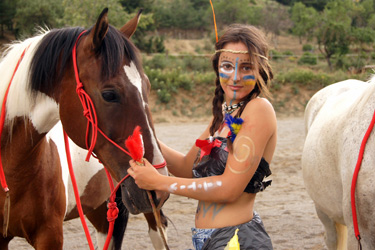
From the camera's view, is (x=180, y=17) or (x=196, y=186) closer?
(x=196, y=186)

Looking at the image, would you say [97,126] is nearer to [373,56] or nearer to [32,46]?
[32,46]

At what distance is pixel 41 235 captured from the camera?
7.45 ft

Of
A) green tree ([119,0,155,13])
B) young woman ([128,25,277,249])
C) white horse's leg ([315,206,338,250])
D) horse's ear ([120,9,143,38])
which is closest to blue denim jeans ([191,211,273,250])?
young woman ([128,25,277,249])

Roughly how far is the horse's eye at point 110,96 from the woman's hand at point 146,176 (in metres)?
0.34

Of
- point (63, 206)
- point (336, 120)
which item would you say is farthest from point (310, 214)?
point (63, 206)

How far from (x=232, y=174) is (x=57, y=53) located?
42.9 inches

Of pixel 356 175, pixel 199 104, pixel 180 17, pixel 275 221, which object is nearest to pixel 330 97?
pixel 275 221

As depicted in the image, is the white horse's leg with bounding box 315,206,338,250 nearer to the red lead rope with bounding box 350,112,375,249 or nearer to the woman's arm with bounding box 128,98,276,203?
the red lead rope with bounding box 350,112,375,249

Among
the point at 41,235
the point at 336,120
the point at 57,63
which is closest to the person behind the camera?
the point at 57,63

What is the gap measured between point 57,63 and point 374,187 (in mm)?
1778

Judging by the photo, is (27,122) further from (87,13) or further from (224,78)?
(87,13)

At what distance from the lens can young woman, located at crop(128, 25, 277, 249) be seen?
1.62 m

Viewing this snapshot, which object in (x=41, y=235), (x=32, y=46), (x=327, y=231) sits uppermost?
(x=32, y=46)

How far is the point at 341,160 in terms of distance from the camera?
2598 mm
